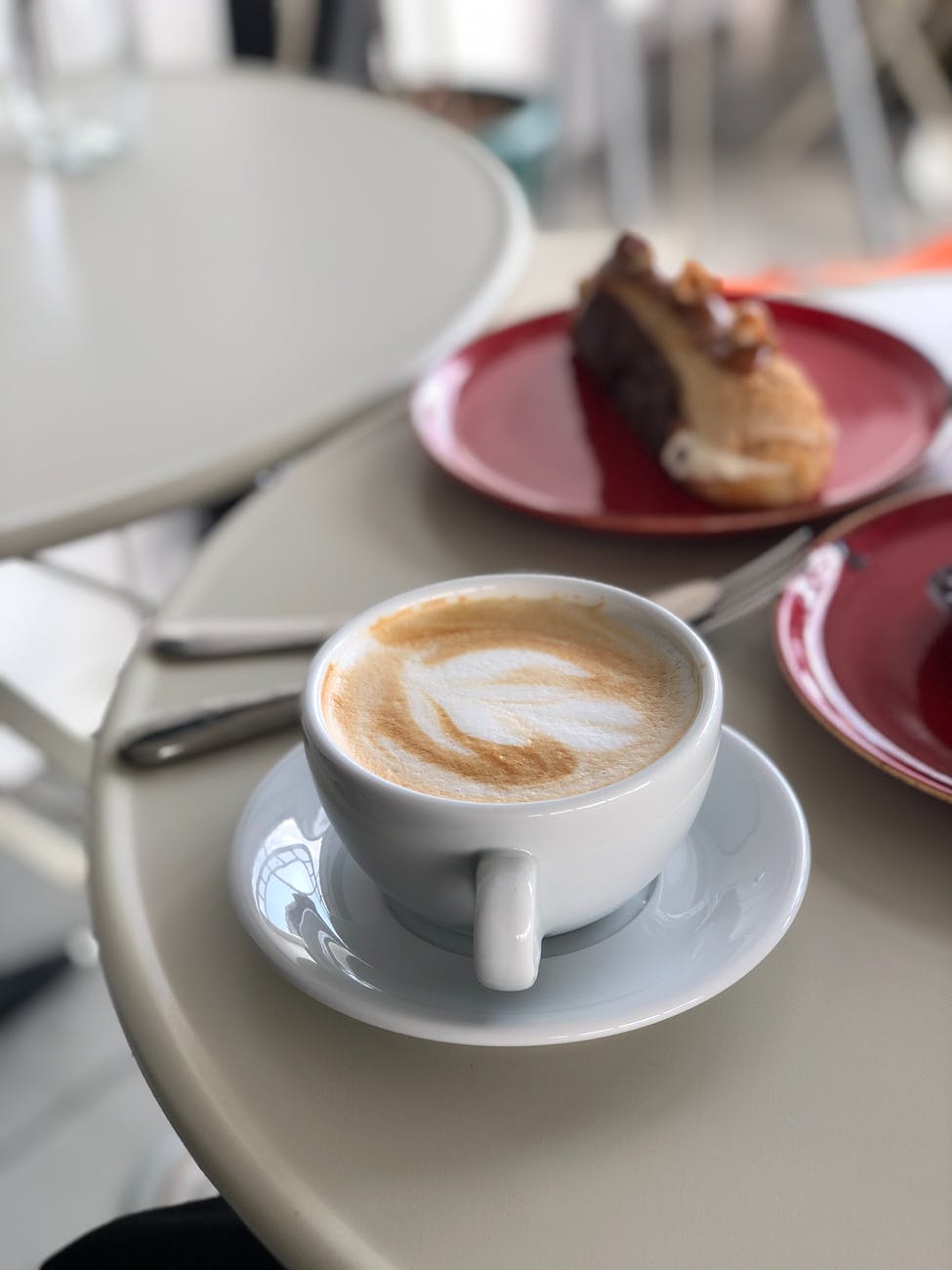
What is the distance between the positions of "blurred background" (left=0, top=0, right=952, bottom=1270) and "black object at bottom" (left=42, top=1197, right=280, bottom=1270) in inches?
23.9

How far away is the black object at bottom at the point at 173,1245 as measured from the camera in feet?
1.75

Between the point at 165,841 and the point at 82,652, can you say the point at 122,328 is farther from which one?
the point at 82,652

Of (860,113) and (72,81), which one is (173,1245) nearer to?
(72,81)

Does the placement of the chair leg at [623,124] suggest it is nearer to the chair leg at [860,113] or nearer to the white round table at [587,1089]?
the chair leg at [860,113]

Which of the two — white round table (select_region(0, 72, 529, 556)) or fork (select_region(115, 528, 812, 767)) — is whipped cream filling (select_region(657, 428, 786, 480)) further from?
white round table (select_region(0, 72, 529, 556))

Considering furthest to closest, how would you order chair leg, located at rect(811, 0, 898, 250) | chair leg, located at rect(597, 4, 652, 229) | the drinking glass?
chair leg, located at rect(597, 4, 652, 229) < chair leg, located at rect(811, 0, 898, 250) < the drinking glass

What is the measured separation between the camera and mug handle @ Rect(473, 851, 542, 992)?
1.13ft

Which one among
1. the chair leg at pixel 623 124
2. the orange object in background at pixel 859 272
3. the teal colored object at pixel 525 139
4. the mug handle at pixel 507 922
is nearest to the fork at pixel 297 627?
the mug handle at pixel 507 922

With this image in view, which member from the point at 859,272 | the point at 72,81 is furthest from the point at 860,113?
the point at 72,81

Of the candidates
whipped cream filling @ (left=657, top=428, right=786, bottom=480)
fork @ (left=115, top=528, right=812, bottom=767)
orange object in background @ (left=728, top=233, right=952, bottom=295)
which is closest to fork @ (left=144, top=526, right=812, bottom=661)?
fork @ (left=115, top=528, right=812, bottom=767)

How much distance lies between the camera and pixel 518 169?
2.29 m

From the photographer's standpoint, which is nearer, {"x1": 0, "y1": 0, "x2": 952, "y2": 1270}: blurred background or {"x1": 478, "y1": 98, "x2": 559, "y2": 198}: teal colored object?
{"x1": 0, "y1": 0, "x2": 952, "y2": 1270}: blurred background

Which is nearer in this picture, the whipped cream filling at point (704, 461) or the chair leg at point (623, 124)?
the whipped cream filling at point (704, 461)

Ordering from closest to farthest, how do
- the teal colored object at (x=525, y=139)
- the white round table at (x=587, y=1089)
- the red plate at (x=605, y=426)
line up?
the white round table at (x=587, y=1089), the red plate at (x=605, y=426), the teal colored object at (x=525, y=139)
